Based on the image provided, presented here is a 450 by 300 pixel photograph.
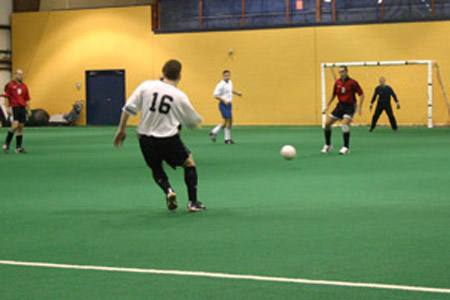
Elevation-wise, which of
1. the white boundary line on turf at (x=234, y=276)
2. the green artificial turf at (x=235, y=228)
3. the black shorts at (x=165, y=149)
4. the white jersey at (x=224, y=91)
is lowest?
the green artificial turf at (x=235, y=228)

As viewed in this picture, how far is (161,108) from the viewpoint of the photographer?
9469mm

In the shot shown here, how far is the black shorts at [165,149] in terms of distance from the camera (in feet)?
31.6

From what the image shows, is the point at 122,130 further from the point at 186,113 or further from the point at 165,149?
the point at 186,113

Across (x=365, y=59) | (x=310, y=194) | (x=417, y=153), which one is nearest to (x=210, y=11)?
(x=365, y=59)

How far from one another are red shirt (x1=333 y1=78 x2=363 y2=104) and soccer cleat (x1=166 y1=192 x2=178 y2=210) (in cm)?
1008

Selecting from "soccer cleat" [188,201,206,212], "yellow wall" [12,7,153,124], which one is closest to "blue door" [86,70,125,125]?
"yellow wall" [12,7,153,124]

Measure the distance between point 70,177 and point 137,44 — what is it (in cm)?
2686

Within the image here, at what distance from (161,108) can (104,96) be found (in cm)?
3289

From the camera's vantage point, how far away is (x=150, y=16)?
4038 centimetres

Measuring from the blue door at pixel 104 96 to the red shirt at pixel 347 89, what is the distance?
23347 millimetres

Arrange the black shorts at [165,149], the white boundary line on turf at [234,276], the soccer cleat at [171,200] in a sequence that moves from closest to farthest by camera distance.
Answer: the white boundary line on turf at [234,276] → the black shorts at [165,149] → the soccer cleat at [171,200]

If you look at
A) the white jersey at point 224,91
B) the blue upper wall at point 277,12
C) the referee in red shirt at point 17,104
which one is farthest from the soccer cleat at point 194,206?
the blue upper wall at point 277,12

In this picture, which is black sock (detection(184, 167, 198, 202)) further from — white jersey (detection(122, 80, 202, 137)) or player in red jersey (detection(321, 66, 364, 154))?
player in red jersey (detection(321, 66, 364, 154))

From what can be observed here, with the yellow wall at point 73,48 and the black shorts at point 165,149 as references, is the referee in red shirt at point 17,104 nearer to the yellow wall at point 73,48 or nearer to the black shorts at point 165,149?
the black shorts at point 165,149
